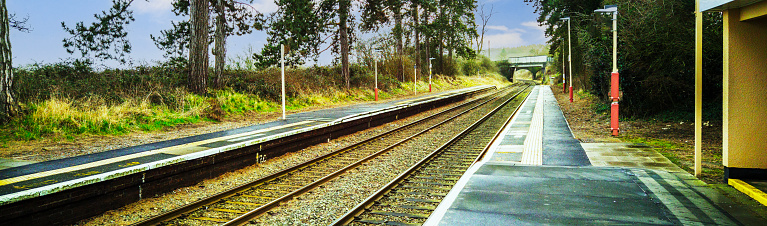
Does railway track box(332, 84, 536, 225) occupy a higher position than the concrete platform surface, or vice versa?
the concrete platform surface

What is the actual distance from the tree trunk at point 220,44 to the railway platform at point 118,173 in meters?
7.17

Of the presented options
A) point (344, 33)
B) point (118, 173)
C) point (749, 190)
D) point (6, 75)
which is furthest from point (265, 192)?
point (344, 33)

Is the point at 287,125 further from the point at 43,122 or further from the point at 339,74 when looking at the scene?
the point at 339,74

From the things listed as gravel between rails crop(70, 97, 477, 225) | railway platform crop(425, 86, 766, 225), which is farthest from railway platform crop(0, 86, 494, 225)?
railway platform crop(425, 86, 766, 225)

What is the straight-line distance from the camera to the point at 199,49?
16.7 meters

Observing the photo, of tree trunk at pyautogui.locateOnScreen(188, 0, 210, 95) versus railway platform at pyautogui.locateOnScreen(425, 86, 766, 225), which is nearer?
railway platform at pyautogui.locateOnScreen(425, 86, 766, 225)

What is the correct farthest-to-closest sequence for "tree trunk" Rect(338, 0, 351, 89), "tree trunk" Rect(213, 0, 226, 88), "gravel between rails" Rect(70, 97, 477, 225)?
"tree trunk" Rect(338, 0, 351, 89)
"tree trunk" Rect(213, 0, 226, 88)
"gravel between rails" Rect(70, 97, 477, 225)

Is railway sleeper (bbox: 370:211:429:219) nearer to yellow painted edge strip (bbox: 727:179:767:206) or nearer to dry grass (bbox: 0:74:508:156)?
yellow painted edge strip (bbox: 727:179:767:206)

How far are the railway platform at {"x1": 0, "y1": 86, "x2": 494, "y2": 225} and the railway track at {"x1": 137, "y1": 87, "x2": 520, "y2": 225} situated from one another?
3.81 feet

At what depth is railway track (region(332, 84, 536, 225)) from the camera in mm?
5812

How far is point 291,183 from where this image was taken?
7.82 m

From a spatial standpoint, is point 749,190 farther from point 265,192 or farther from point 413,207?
point 265,192

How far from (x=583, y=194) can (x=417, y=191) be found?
242 centimetres

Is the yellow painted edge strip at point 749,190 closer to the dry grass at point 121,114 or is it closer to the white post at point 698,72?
the white post at point 698,72
